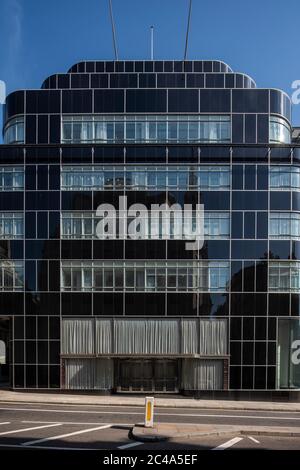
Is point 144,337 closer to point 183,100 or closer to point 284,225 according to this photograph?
point 284,225

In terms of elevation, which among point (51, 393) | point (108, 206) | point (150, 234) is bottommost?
point (51, 393)

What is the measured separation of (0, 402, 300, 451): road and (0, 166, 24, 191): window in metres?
13.8

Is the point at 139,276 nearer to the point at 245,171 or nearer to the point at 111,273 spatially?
the point at 111,273

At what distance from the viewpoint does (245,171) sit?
2652cm

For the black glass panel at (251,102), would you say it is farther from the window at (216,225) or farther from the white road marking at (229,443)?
the white road marking at (229,443)

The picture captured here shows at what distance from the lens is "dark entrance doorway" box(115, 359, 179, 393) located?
2589cm

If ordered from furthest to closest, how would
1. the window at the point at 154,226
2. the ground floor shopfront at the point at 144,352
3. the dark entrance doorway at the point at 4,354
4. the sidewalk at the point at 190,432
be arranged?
the dark entrance doorway at the point at 4,354
the window at the point at 154,226
the ground floor shopfront at the point at 144,352
the sidewalk at the point at 190,432

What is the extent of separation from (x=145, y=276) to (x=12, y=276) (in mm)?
8970

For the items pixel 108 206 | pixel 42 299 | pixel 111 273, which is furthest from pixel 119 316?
pixel 108 206

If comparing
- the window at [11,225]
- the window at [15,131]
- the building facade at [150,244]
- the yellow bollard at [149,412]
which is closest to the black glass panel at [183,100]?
the building facade at [150,244]

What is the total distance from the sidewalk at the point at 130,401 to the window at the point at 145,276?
680 centimetres

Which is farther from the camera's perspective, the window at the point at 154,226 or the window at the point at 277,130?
the window at the point at 277,130

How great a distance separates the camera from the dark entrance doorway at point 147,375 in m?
25.9
